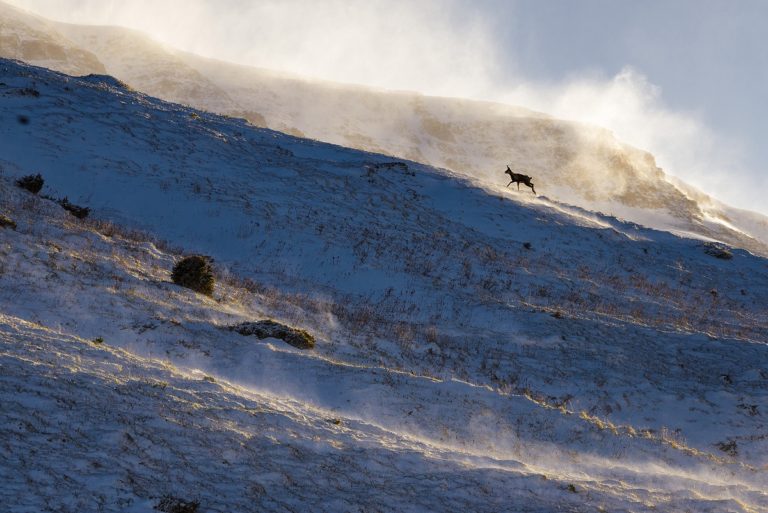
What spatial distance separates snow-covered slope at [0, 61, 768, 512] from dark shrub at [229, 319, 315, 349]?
0.28 metres

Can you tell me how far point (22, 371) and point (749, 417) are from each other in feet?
44.6

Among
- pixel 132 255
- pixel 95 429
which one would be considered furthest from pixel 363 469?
pixel 132 255

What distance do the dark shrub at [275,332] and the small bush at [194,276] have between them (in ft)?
6.96

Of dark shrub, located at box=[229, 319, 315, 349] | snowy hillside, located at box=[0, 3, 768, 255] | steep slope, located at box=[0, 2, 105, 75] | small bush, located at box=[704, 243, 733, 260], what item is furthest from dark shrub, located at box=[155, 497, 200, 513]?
steep slope, located at box=[0, 2, 105, 75]

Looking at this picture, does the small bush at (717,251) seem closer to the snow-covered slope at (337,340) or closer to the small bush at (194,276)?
the snow-covered slope at (337,340)

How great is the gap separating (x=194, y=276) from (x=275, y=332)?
2.99 meters

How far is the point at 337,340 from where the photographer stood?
12938 mm

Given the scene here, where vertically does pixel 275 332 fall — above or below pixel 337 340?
above

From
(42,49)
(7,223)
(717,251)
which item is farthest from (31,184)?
(42,49)

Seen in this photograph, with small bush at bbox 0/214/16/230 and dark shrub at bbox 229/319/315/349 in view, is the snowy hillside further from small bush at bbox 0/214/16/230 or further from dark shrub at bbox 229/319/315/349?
small bush at bbox 0/214/16/230

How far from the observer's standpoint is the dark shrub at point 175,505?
14.7 ft

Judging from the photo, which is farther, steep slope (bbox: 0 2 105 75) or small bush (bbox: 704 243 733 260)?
steep slope (bbox: 0 2 105 75)

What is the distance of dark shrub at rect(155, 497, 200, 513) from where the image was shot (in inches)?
177

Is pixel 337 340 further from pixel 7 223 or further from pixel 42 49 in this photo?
pixel 42 49
